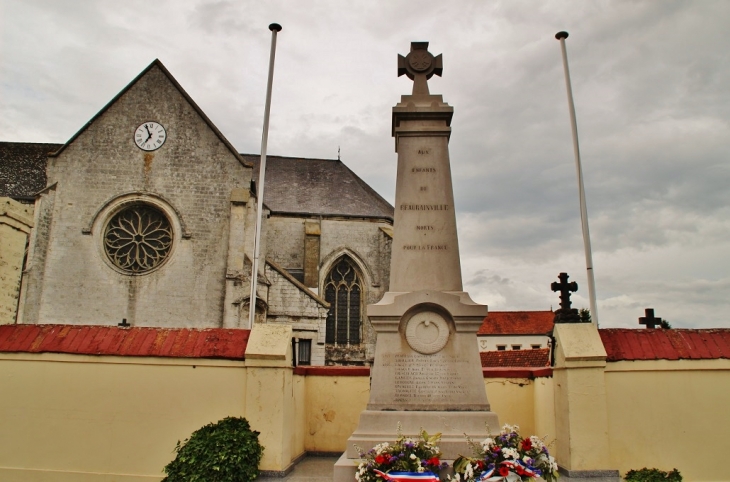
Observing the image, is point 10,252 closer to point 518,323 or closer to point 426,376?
point 426,376

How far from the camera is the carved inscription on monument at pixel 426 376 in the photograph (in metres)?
6.57

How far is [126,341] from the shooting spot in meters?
7.50

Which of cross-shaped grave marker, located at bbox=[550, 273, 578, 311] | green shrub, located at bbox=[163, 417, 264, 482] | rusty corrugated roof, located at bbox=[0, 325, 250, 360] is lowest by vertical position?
green shrub, located at bbox=[163, 417, 264, 482]

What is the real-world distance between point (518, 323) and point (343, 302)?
1022 inches

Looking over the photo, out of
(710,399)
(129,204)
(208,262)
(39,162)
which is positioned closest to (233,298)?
(208,262)

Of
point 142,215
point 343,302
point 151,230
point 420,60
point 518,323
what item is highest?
point 142,215

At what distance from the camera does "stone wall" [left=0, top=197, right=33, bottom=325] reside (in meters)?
8.07

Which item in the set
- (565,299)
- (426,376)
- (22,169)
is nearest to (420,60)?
(426,376)

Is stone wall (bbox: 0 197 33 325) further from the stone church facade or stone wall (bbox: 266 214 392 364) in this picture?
stone wall (bbox: 266 214 392 364)

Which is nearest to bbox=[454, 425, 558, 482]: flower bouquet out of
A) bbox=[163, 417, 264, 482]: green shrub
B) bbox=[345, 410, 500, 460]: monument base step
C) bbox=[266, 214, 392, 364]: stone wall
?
bbox=[345, 410, 500, 460]: monument base step

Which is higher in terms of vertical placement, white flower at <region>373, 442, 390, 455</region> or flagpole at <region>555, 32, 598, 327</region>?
flagpole at <region>555, 32, 598, 327</region>

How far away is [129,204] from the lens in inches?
773

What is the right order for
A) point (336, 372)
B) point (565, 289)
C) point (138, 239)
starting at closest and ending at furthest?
point (336, 372), point (565, 289), point (138, 239)

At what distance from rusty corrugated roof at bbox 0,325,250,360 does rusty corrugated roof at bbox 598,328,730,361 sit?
4704mm
